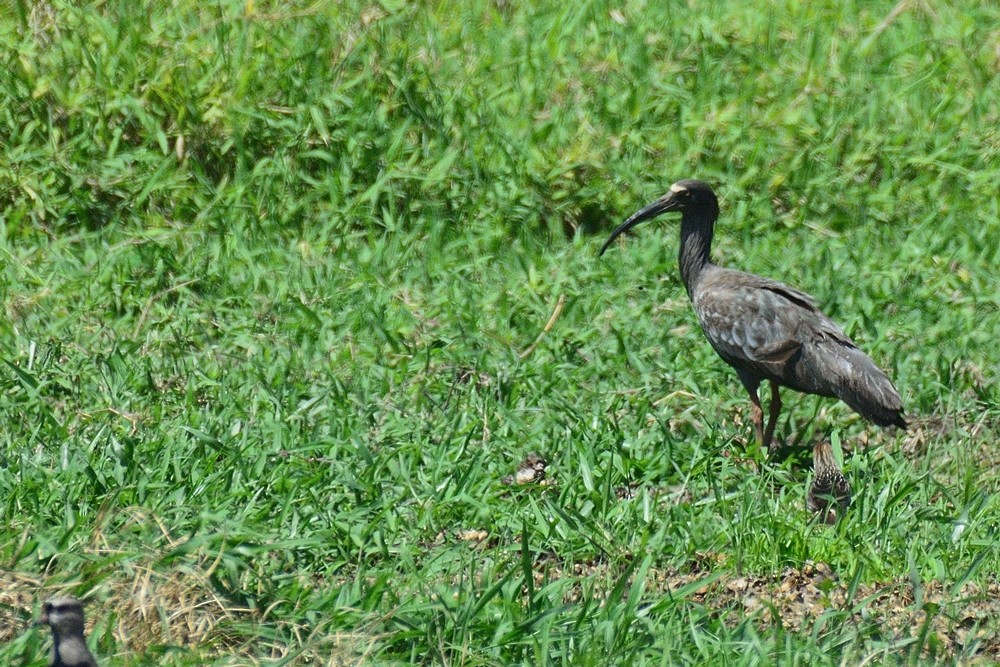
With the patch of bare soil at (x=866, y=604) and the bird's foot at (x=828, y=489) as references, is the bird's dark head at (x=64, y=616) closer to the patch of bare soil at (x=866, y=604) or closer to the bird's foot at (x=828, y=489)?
the patch of bare soil at (x=866, y=604)

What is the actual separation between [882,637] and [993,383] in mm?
2335

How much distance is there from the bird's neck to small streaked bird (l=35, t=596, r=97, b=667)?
3.90m

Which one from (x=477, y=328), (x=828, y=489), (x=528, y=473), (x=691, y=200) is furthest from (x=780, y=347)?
(x=477, y=328)

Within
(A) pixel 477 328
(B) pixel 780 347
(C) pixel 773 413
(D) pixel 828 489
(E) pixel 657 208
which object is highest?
(E) pixel 657 208

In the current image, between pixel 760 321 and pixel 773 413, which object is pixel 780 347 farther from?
pixel 773 413

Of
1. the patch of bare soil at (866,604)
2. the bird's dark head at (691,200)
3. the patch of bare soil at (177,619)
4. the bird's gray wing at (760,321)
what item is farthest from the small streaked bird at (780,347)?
the patch of bare soil at (177,619)

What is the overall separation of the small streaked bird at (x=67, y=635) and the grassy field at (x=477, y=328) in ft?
0.99

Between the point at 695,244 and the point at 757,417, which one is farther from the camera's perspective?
the point at 695,244

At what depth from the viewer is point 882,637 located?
445 centimetres

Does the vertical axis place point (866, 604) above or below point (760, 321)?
below

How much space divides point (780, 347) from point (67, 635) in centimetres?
351

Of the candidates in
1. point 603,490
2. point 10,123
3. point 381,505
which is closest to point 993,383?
point 603,490

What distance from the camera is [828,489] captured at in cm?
534

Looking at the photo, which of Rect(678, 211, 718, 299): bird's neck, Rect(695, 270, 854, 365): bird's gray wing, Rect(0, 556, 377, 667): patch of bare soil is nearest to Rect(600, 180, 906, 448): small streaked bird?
Rect(695, 270, 854, 365): bird's gray wing
